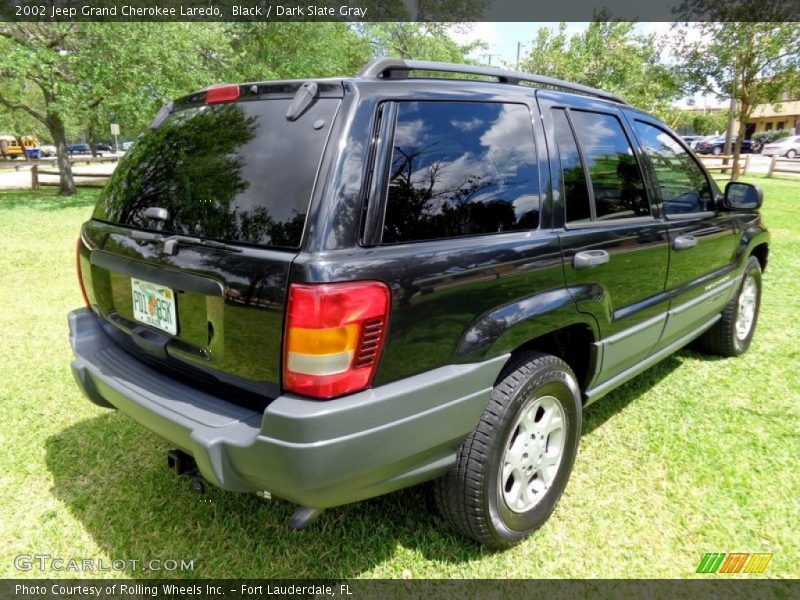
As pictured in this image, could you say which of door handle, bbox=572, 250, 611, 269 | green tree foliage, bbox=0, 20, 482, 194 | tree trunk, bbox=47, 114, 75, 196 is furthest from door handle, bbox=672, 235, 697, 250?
tree trunk, bbox=47, 114, 75, 196

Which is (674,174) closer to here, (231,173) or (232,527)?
(231,173)

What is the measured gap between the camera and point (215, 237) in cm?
194

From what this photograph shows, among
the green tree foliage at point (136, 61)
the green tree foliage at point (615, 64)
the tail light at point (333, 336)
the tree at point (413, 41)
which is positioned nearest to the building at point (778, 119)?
the green tree foliage at point (615, 64)

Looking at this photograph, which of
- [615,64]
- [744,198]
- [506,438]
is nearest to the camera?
[506,438]

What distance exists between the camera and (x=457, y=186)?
2.04 metres

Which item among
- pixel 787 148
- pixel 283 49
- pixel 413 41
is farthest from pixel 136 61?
pixel 787 148

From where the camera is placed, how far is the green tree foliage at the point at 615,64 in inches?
718

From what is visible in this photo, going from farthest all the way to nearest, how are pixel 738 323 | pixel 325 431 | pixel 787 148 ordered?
1. pixel 787 148
2. pixel 738 323
3. pixel 325 431

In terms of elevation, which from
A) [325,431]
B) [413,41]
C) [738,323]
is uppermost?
[413,41]

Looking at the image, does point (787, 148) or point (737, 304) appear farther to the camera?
point (787, 148)

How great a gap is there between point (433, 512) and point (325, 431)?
43.6 inches

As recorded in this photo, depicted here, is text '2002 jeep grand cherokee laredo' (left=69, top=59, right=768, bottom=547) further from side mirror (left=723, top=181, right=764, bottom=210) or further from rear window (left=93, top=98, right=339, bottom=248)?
side mirror (left=723, top=181, right=764, bottom=210)

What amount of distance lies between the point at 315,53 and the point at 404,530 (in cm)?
1697

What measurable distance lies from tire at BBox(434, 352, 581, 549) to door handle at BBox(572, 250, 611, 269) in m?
0.43
